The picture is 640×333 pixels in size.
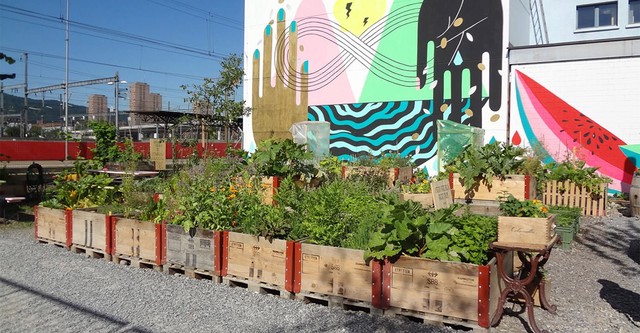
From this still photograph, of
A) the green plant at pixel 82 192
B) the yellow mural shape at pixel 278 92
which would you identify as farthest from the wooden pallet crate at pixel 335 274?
the yellow mural shape at pixel 278 92

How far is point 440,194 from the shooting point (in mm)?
7191

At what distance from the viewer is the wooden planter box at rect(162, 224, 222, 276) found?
618 centimetres

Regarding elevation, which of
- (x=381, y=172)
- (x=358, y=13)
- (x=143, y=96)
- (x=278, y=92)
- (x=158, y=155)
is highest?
(x=143, y=96)

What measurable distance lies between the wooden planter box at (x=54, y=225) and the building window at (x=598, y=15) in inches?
918

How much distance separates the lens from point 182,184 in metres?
7.95

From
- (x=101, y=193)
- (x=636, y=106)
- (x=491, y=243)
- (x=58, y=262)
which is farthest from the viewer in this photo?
(x=636, y=106)

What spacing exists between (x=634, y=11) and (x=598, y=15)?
1442mm

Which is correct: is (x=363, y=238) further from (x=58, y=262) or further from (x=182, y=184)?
(x=58, y=262)

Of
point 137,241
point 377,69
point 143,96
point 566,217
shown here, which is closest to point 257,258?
point 137,241

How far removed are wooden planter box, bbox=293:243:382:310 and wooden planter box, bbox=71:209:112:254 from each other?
11.7 ft

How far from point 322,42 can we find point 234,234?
16.0 metres

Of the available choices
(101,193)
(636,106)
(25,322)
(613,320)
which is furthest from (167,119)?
(613,320)

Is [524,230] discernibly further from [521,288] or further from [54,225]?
[54,225]

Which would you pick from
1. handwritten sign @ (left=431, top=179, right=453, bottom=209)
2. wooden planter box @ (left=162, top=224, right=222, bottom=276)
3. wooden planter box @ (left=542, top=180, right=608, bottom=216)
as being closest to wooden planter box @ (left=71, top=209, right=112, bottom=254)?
wooden planter box @ (left=162, top=224, right=222, bottom=276)
